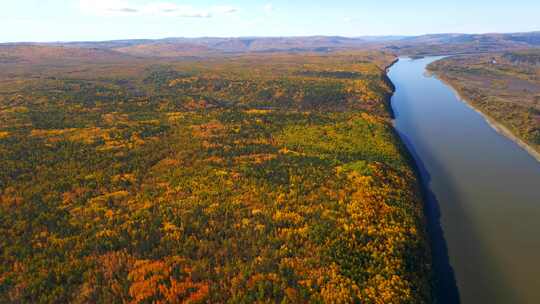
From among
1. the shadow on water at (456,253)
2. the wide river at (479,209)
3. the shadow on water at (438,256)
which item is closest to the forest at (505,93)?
the wide river at (479,209)

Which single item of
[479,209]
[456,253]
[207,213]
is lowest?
[456,253]

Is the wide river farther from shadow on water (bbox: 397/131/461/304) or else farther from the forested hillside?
the forested hillside

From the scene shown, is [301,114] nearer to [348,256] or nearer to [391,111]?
[391,111]

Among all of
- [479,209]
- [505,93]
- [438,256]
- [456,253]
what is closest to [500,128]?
[479,209]

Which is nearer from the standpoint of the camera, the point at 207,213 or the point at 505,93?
the point at 207,213

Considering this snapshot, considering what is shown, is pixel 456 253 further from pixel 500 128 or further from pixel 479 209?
pixel 500 128

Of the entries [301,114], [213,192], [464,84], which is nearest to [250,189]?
[213,192]
